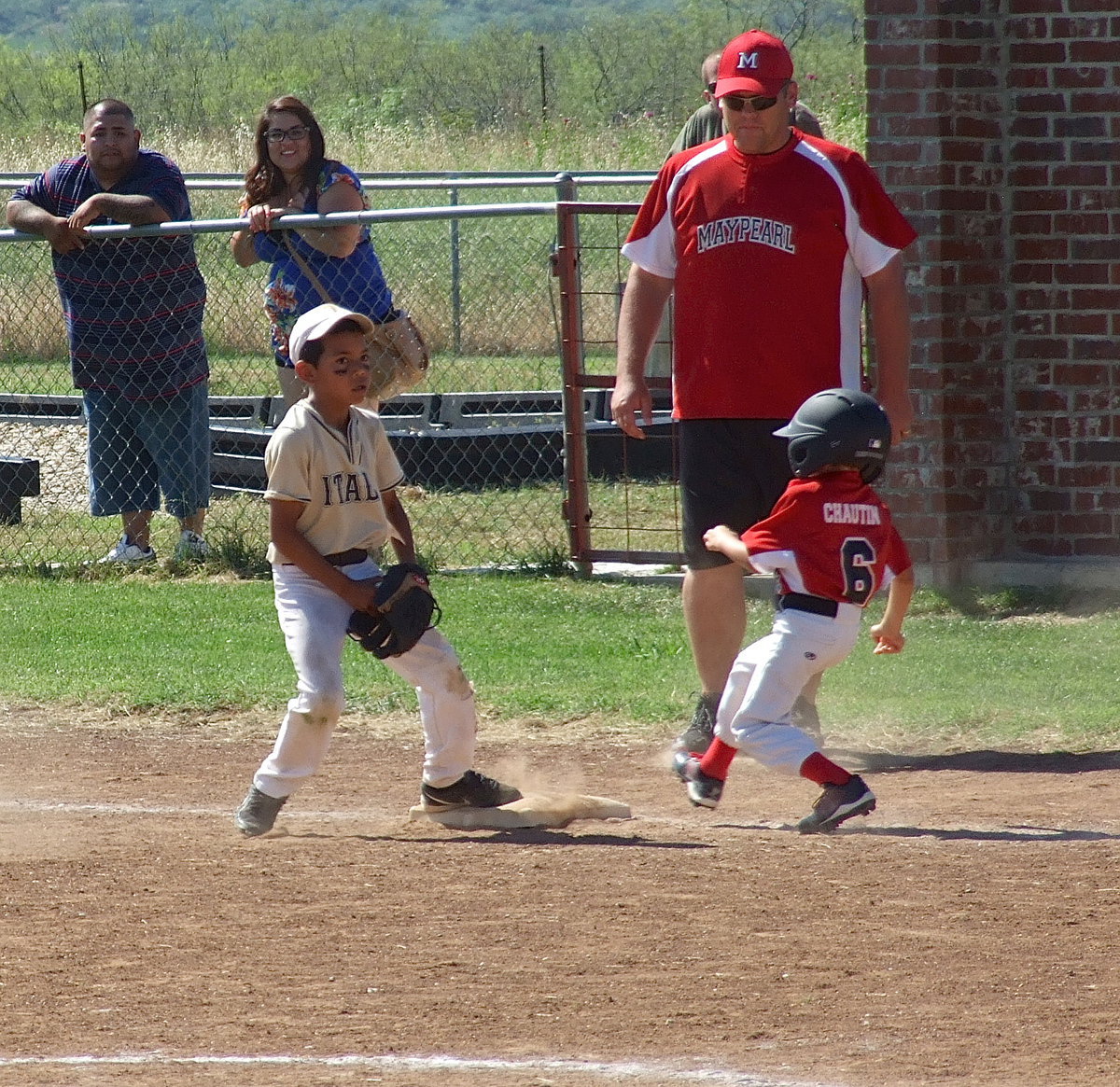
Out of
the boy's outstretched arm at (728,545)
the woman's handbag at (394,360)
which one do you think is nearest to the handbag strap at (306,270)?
the woman's handbag at (394,360)

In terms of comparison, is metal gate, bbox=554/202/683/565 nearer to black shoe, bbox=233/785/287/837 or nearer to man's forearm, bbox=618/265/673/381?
man's forearm, bbox=618/265/673/381

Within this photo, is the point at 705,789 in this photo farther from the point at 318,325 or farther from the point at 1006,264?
the point at 1006,264

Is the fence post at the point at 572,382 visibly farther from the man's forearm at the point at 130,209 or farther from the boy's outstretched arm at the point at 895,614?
the boy's outstretched arm at the point at 895,614

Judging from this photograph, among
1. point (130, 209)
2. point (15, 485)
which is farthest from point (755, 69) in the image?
point (15, 485)

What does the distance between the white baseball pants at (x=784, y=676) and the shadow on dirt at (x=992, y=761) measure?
112cm

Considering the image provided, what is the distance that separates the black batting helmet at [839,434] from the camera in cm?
550

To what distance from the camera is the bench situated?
11898 millimetres

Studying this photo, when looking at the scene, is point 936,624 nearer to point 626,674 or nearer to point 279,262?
point 626,674

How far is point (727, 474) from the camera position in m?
Result: 6.31

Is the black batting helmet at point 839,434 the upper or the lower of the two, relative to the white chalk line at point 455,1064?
upper

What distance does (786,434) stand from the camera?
5629mm

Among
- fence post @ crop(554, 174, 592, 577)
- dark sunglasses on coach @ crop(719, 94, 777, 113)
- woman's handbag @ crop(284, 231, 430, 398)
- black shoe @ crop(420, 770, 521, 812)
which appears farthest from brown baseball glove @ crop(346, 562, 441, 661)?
fence post @ crop(554, 174, 592, 577)

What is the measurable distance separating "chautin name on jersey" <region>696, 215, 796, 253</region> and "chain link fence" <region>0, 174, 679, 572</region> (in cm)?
301

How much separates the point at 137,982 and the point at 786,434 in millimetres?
2363
